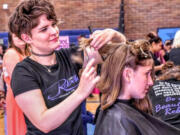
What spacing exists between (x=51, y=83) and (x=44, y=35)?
8.6 inches

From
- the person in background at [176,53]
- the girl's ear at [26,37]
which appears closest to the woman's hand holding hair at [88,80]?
the girl's ear at [26,37]

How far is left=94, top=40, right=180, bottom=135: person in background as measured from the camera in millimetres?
1225

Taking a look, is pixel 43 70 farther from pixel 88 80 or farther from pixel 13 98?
pixel 13 98

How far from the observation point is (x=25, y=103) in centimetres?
111

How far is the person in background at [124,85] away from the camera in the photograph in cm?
122

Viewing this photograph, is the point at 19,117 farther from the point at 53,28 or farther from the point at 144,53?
the point at 144,53

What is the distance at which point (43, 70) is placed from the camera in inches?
48.2

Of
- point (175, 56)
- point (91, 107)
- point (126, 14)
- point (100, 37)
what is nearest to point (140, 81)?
point (100, 37)

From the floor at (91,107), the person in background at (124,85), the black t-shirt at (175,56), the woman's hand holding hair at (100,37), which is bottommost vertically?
the floor at (91,107)

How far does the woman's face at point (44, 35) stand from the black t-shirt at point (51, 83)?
0.30ft

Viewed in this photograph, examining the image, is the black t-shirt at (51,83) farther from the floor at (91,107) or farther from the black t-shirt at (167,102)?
the floor at (91,107)

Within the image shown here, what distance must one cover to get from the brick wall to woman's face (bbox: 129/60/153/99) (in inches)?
239

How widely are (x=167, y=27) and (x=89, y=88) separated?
21.0ft

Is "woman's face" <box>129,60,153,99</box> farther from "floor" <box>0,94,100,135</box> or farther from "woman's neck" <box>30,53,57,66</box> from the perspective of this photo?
"floor" <box>0,94,100,135</box>
